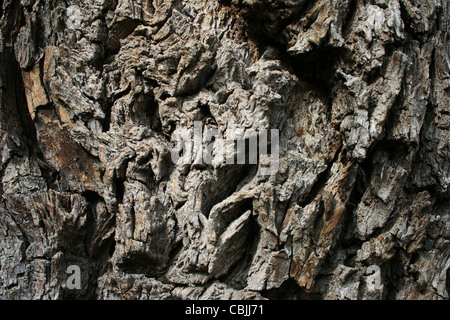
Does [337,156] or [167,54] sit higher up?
[167,54]

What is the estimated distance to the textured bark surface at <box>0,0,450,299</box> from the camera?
5.68 m

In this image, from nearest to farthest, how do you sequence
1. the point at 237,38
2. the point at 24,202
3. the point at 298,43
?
the point at 24,202
the point at 298,43
the point at 237,38

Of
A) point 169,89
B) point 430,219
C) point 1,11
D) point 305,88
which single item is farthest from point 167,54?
point 430,219

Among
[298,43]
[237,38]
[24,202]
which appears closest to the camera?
[24,202]

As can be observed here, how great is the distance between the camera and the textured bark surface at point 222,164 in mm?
5680

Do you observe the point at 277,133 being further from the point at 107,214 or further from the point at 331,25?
the point at 107,214

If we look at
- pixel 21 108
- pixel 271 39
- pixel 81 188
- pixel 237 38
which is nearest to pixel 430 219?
pixel 271 39

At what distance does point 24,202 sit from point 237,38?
14.2ft

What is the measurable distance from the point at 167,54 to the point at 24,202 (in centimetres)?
315

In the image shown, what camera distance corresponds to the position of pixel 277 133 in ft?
19.7

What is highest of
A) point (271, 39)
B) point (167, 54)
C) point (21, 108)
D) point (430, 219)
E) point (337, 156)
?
point (271, 39)

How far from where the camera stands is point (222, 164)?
5730mm

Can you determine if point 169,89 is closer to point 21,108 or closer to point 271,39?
point 271,39

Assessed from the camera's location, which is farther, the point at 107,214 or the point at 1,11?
the point at 1,11
